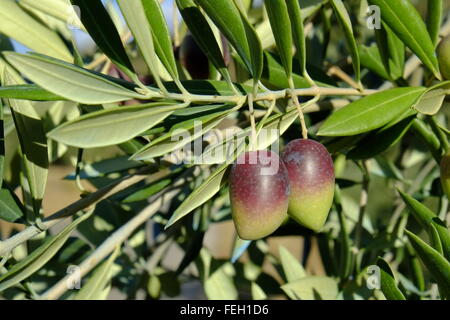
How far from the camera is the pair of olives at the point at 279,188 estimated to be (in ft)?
2.09

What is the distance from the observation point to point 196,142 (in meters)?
0.95

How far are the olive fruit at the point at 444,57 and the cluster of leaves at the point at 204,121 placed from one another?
0.02 meters

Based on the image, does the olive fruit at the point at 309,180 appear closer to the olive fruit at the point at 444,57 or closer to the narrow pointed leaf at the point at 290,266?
the olive fruit at the point at 444,57

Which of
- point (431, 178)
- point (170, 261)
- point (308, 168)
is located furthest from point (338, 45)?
point (170, 261)

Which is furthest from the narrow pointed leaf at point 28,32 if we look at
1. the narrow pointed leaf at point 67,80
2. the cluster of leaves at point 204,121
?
the narrow pointed leaf at point 67,80

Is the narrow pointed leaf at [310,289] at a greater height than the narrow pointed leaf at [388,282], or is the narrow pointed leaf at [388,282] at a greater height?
the narrow pointed leaf at [388,282]

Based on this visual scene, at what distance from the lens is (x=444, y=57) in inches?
31.3

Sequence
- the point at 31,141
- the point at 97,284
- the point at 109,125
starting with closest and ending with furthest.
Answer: the point at 109,125, the point at 31,141, the point at 97,284

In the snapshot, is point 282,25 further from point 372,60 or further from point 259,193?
point 372,60

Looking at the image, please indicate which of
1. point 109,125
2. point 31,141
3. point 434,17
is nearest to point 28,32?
point 31,141

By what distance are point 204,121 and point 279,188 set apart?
5.2 inches

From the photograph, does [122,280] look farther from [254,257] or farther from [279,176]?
[279,176]

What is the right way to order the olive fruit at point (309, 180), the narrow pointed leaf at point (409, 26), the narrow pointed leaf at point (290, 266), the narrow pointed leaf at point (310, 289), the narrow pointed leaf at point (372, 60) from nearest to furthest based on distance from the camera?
1. the olive fruit at point (309, 180)
2. the narrow pointed leaf at point (409, 26)
3. the narrow pointed leaf at point (372, 60)
4. the narrow pointed leaf at point (310, 289)
5. the narrow pointed leaf at point (290, 266)
